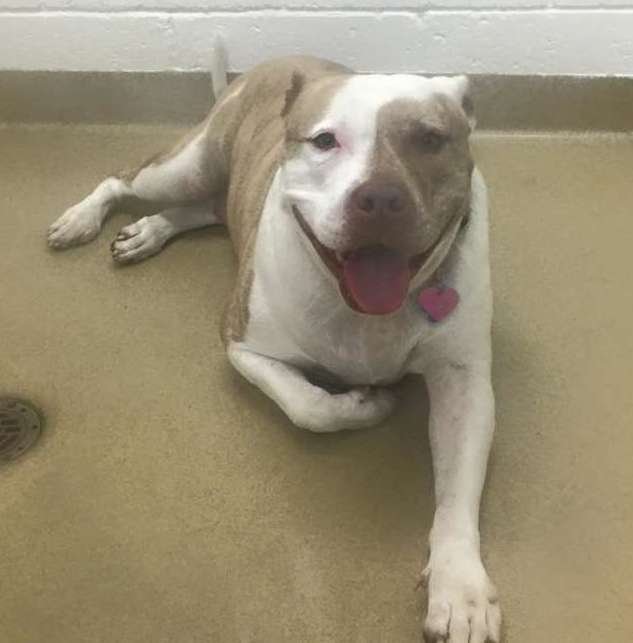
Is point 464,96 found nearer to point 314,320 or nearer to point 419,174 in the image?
point 419,174

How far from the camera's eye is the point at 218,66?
2.63m

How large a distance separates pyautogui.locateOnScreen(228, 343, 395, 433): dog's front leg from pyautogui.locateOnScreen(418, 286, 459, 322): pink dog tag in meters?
0.23

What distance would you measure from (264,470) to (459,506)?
39 cm

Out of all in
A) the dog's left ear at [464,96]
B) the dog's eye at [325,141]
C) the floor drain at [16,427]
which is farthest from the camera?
the floor drain at [16,427]

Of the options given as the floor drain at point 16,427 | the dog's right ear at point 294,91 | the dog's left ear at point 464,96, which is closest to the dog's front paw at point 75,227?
the floor drain at point 16,427

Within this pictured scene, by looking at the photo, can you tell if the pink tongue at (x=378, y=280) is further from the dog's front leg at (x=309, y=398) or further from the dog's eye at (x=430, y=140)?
the dog's front leg at (x=309, y=398)

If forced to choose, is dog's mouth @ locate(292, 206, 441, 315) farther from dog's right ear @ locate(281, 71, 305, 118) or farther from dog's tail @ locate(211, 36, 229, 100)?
dog's tail @ locate(211, 36, 229, 100)

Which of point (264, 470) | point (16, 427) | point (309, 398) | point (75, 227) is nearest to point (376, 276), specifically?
point (309, 398)

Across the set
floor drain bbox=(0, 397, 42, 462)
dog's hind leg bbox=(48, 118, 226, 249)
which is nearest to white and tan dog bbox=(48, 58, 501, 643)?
dog's hind leg bbox=(48, 118, 226, 249)

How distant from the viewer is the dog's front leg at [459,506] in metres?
1.58

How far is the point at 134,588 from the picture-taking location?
5.67 feet

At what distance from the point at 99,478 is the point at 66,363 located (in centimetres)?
34

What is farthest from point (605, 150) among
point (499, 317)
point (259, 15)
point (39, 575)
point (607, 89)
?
point (39, 575)

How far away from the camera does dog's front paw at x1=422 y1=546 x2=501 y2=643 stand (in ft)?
5.16
